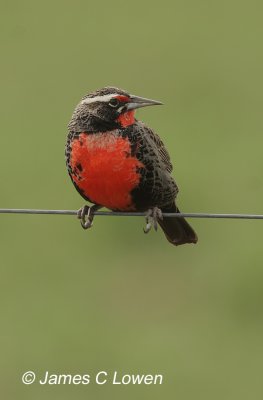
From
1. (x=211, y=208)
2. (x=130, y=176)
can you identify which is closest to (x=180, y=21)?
(x=211, y=208)

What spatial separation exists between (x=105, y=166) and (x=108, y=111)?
0.32 metres

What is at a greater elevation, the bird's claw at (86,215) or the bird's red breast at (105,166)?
the bird's red breast at (105,166)

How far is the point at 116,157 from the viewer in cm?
775

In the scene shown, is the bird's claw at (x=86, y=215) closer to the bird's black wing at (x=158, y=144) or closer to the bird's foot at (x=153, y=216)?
the bird's foot at (x=153, y=216)

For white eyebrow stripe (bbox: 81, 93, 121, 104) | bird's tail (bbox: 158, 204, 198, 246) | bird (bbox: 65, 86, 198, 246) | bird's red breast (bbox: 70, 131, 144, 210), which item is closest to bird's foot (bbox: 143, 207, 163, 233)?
bird (bbox: 65, 86, 198, 246)

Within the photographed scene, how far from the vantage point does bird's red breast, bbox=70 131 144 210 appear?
7742 mm

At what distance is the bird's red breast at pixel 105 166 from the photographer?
774 centimetres

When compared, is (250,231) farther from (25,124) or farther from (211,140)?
(25,124)

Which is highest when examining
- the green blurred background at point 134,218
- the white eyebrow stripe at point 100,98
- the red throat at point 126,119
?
the white eyebrow stripe at point 100,98

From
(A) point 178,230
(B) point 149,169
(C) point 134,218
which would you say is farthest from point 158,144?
(C) point 134,218

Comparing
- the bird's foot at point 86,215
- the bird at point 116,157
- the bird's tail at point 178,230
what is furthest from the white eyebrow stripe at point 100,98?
the bird's tail at point 178,230

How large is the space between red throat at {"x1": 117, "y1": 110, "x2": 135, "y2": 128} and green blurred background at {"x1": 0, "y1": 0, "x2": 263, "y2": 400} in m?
2.01

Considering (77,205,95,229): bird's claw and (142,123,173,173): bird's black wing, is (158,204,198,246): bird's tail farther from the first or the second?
(77,205,95,229): bird's claw

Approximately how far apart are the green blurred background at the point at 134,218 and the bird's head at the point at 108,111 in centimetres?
203
